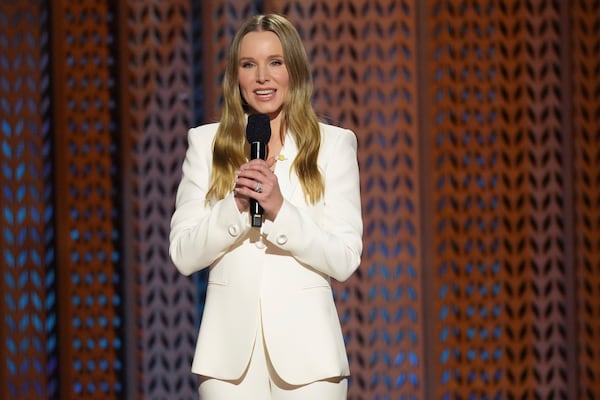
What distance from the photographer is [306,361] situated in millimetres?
1830

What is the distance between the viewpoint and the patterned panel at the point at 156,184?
3.89 m

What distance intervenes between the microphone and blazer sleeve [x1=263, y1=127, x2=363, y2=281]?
0.19 ft

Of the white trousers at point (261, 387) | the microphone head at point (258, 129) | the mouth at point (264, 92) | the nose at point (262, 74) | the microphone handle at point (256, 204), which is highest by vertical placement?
the nose at point (262, 74)

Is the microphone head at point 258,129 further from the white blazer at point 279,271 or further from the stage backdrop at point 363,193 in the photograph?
the stage backdrop at point 363,193

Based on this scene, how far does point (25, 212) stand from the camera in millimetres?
3898

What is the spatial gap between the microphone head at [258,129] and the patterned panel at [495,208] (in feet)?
7.17

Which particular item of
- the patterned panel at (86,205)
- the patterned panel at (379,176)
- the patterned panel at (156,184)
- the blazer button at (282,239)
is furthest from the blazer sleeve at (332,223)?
the patterned panel at (86,205)

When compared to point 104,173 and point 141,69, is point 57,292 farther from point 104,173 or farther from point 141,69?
point 141,69

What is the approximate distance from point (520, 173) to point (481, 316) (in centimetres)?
65

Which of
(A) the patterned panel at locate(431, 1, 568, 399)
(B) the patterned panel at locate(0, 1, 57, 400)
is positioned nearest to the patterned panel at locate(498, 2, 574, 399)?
(A) the patterned panel at locate(431, 1, 568, 399)

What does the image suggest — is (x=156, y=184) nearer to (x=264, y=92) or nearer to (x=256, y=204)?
(x=264, y=92)

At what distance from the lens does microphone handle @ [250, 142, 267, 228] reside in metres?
1.74

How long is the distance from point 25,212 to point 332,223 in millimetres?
2332

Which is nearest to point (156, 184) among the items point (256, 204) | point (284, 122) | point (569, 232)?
point (569, 232)
